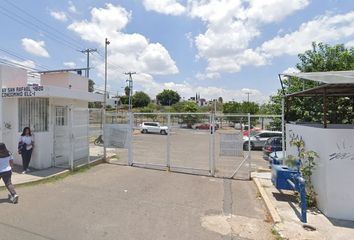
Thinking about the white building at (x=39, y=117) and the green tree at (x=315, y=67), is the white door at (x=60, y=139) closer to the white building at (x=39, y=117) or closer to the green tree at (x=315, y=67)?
the white building at (x=39, y=117)

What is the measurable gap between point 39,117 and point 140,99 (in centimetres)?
8562

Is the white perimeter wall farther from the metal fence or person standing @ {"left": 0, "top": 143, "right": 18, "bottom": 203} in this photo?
person standing @ {"left": 0, "top": 143, "right": 18, "bottom": 203}

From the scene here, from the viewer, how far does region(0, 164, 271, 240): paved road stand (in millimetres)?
5637

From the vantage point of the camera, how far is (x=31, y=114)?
11523 mm

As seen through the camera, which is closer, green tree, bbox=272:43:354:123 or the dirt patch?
the dirt patch

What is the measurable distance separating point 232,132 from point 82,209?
618cm

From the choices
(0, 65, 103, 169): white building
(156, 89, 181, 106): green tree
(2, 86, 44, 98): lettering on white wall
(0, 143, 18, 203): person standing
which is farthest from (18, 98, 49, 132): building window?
(156, 89, 181, 106): green tree

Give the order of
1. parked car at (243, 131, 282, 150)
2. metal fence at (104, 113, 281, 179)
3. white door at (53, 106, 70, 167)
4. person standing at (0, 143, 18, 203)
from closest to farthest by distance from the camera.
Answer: person standing at (0, 143, 18, 203) → metal fence at (104, 113, 281, 179) → white door at (53, 106, 70, 167) → parked car at (243, 131, 282, 150)

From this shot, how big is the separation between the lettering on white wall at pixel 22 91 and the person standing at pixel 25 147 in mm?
1266

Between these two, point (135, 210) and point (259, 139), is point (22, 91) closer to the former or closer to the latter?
point (135, 210)

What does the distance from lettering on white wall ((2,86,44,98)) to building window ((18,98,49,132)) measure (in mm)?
550

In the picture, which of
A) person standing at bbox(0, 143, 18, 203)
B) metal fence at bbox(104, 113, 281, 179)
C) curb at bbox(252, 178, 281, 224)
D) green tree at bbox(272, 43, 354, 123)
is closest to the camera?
curb at bbox(252, 178, 281, 224)

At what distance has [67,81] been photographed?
16.2 m

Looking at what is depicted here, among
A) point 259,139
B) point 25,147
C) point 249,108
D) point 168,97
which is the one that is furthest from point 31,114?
point 168,97
